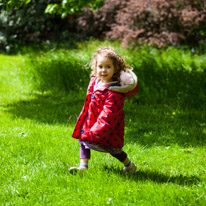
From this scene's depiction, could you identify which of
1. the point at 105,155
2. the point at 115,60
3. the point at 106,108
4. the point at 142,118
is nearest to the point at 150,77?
the point at 142,118

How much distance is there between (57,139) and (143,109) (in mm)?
2034

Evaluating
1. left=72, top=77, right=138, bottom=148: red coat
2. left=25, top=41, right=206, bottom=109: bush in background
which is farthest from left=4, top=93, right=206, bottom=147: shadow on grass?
left=72, top=77, right=138, bottom=148: red coat

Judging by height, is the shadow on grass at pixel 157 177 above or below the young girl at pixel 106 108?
below

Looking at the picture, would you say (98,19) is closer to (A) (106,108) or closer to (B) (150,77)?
(B) (150,77)

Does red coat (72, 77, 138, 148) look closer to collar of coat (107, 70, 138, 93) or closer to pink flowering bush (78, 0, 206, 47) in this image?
collar of coat (107, 70, 138, 93)

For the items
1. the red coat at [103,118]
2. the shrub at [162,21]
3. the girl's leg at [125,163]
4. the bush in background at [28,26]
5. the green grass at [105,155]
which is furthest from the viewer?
the bush in background at [28,26]

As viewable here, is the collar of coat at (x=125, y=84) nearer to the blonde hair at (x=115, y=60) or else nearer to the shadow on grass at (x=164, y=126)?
the blonde hair at (x=115, y=60)

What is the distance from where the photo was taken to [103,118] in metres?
3.15

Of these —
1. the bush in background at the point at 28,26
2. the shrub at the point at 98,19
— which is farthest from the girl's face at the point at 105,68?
the bush in background at the point at 28,26

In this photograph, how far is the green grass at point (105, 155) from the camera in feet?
9.86

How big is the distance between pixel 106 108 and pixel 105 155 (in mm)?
974

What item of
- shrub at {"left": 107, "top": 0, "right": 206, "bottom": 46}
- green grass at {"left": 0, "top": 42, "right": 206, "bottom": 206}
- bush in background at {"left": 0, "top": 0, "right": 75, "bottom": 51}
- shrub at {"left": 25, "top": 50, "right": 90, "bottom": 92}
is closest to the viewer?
green grass at {"left": 0, "top": 42, "right": 206, "bottom": 206}

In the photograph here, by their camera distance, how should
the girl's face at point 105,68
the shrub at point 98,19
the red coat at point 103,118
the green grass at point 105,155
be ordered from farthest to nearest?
the shrub at point 98,19, the girl's face at point 105,68, the red coat at point 103,118, the green grass at point 105,155

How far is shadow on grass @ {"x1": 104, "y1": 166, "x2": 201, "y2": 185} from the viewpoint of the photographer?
131 inches
